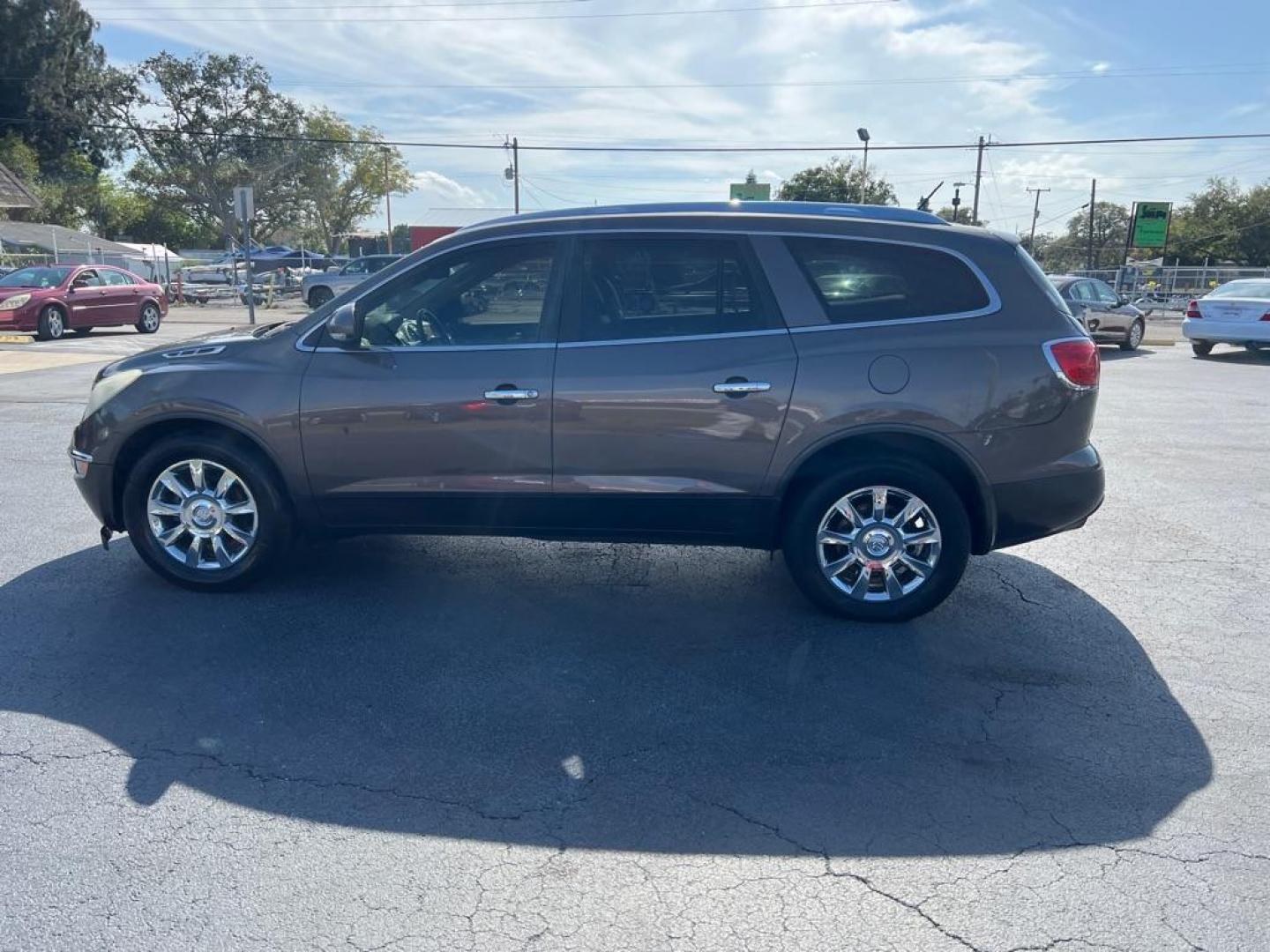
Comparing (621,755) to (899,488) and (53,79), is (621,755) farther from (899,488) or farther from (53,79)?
(53,79)

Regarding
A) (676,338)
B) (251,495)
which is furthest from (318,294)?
(676,338)

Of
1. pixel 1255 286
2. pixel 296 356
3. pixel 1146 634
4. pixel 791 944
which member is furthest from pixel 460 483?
pixel 1255 286

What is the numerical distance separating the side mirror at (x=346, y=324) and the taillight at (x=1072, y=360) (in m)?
3.35

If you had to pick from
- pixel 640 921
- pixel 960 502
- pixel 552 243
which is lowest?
pixel 640 921

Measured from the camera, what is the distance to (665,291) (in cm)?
496

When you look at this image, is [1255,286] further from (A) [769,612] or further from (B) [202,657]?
(B) [202,657]

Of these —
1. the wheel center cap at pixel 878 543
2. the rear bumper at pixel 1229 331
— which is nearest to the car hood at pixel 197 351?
the wheel center cap at pixel 878 543

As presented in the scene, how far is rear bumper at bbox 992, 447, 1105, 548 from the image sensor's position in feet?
15.9

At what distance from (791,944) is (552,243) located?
3489 millimetres

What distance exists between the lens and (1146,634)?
5.01 metres

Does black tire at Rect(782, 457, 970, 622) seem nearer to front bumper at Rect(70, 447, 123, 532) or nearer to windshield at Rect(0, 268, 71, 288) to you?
front bumper at Rect(70, 447, 123, 532)

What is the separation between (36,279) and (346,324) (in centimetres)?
1898

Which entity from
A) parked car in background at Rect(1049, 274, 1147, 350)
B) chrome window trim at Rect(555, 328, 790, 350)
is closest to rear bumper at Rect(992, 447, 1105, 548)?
chrome window trim at Rect(555, 328, 790, 350)

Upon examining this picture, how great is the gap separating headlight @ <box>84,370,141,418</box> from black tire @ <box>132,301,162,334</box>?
60.3 feet
